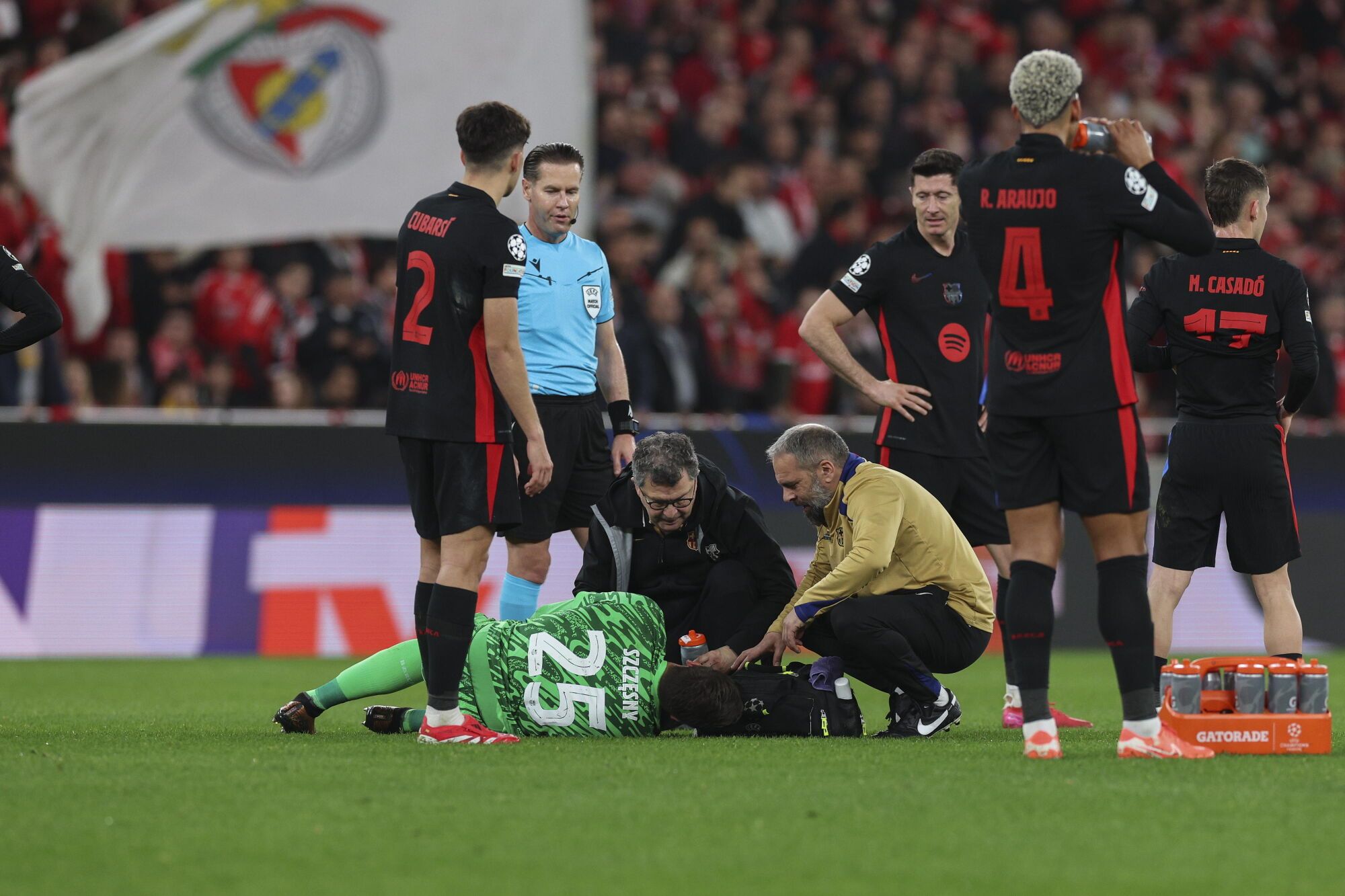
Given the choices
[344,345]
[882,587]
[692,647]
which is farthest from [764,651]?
[344,345]

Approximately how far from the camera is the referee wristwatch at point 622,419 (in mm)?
7984

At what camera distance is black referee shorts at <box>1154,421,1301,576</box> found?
695cm

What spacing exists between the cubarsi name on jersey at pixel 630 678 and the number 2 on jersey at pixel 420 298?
140 cm

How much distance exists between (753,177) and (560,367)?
8.62 metres

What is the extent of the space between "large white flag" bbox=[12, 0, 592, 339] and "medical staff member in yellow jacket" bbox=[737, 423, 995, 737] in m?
7.47

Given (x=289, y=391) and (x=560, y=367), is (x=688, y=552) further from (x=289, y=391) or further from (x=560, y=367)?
(x=289, y=391)

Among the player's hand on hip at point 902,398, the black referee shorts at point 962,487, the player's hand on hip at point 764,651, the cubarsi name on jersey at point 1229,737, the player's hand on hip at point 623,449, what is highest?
the player's hand on hip at point 902,398

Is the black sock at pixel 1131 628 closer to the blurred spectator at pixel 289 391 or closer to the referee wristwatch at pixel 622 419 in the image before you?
the referee wristwatch at pixel 622 419

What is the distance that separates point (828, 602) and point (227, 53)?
915 centimetres

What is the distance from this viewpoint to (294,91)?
14.1 metres

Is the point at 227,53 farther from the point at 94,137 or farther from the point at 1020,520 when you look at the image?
the point at 1020,520

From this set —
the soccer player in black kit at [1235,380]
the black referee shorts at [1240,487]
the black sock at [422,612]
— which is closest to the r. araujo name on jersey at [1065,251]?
the soccer player in black kit at [1235,380]

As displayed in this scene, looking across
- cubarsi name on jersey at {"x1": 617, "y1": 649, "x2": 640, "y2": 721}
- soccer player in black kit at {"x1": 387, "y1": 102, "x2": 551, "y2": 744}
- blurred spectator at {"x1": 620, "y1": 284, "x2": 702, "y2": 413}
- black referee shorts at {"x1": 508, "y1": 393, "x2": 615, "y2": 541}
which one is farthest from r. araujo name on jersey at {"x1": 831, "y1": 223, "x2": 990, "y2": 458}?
blurred spectator at {"x1": 620, "y1": 284, "x2": 702, "y2": 413}

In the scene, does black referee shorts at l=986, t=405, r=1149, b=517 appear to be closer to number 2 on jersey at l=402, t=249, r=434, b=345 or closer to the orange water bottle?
the orange water bottle
